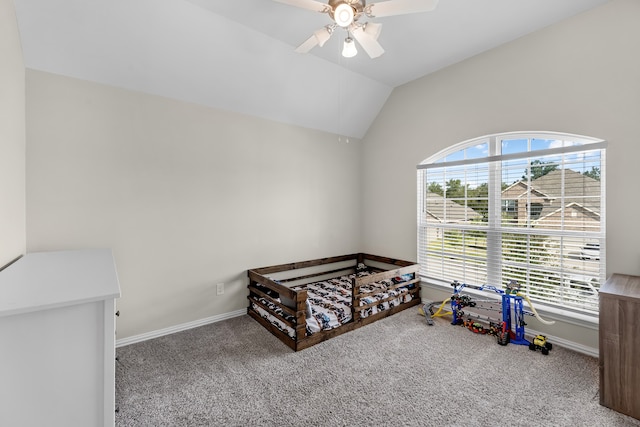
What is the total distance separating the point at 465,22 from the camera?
2.44 m

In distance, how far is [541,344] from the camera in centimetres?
242

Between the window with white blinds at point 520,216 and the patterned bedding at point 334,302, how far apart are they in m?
0.57

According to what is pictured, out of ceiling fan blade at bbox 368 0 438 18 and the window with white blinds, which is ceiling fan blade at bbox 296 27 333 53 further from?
the window with white blinds

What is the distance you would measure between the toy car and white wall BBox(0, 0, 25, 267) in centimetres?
382

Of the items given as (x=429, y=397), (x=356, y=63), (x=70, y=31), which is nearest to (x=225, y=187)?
(x=70, y=31)

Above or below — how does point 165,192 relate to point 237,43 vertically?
below

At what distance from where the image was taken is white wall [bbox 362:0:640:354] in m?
2.19

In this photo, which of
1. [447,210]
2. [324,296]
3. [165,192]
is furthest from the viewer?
[447,210]

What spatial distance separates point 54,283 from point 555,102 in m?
3.76

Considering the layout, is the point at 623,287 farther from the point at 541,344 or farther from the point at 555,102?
the point at 555,102

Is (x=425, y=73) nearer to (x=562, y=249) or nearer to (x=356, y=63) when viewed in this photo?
(x=356, y=63)

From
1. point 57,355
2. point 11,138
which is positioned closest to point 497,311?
point 57,355

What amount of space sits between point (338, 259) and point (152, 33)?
10.7ft

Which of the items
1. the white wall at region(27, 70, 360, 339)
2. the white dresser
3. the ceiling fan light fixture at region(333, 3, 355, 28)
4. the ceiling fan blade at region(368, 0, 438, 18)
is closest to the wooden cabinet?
the ceiling fan blade at region(368, 0, 438, 18)
